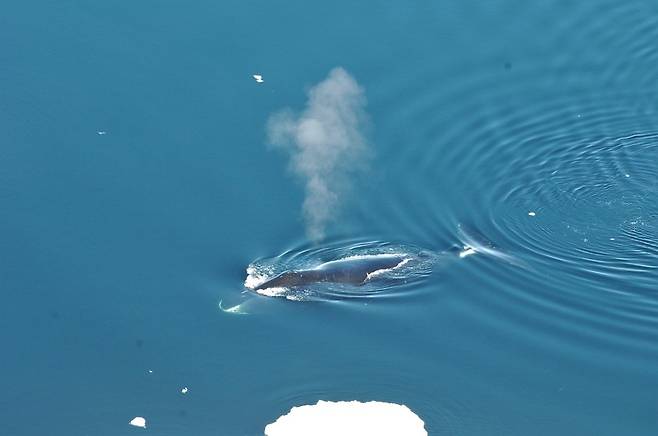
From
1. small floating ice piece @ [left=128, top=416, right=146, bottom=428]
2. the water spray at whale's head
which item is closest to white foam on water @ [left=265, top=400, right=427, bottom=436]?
small floating ice piece @ [left=128, top=416, right=146, bottom=428]

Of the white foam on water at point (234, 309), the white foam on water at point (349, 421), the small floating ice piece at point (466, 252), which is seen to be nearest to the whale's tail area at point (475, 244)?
the small floating ice piece at point (466, 252)

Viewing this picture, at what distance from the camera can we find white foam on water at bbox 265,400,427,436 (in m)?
21.4

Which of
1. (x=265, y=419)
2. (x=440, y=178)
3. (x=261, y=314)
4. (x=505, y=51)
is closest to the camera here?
(x=265, y=419)

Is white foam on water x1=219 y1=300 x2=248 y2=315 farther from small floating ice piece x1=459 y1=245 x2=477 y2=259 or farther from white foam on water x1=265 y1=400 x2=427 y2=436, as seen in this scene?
small floating ice piece x1=459 y1=245 x2=477 y2=259

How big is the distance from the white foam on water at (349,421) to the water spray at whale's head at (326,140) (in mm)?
4868

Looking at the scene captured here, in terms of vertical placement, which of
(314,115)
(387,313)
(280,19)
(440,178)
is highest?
(280,19)

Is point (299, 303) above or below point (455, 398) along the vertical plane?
above

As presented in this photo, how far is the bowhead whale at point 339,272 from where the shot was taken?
24000 millimetres

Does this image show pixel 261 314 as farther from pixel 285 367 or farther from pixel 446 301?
pixel 446 301

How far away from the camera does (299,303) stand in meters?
23.9

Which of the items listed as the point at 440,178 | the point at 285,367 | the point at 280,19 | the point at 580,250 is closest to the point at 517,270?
the point at 580,250

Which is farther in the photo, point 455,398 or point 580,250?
point 580,250

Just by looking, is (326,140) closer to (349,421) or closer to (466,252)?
(466,252)

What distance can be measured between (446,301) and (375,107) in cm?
610
